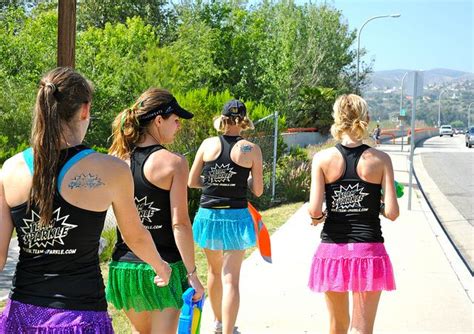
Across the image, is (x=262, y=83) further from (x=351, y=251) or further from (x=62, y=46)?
(x=351, y=251)

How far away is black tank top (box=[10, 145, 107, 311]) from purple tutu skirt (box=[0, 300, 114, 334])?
2cm

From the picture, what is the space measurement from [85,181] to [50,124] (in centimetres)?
25

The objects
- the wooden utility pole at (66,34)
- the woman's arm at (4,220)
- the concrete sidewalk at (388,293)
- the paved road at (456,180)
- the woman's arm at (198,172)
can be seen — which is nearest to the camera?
the woman's arm at (4,220)

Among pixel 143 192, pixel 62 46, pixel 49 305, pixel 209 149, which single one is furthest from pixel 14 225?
pixel 62 46

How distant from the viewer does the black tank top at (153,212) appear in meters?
3.56

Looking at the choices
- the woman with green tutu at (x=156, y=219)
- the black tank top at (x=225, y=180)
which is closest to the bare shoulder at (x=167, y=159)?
the woman with green tutu at (x=156, y=219)

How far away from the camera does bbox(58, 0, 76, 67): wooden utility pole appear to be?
7094 mm

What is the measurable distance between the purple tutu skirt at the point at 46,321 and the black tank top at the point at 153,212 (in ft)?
3.53

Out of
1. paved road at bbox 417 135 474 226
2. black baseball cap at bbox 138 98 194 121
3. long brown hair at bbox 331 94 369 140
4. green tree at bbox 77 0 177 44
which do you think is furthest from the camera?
green tree at bbox 77 0 177 44

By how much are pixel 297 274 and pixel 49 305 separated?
540cm

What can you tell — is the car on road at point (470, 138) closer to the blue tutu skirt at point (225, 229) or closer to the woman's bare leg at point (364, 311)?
the blue tutu skirt at point (225, 229)

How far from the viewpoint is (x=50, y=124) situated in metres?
2.42

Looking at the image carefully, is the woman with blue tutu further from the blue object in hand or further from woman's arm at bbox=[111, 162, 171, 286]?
woman's arm at bbox=[111, 162, 171, 286]

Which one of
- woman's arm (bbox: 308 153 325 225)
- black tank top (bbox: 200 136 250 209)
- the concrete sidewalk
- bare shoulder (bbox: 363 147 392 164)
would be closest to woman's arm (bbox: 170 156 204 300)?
woman's arm (bbox: 308 153 325 225)
